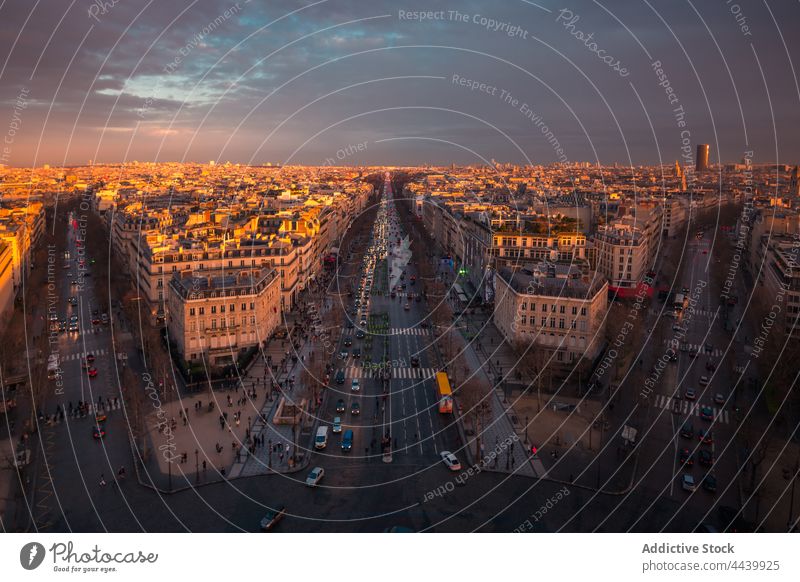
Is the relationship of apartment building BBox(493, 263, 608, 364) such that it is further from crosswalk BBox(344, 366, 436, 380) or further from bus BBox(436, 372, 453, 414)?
bus BBox(436, 372, 453, 414)

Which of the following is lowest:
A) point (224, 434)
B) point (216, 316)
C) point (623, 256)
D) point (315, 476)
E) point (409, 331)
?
point (224, 434)

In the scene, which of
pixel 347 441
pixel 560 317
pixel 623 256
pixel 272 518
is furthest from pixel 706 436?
pixel 623 256

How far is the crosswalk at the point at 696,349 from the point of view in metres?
22.6

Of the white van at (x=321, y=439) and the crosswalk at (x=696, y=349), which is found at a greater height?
the crosswalk at (x=696, y=349)

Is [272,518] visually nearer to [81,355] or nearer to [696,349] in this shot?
[81,355]

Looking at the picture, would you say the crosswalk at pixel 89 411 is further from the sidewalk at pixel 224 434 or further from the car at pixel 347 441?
the car at pixel 347 441

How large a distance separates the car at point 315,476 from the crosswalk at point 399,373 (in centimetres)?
693

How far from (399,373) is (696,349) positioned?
11353 millimetres

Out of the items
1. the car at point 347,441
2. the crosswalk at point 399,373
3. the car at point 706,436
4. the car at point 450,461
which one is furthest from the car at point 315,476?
the car at point 706,436

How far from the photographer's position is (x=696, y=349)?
75.9ft

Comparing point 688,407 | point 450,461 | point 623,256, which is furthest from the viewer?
point 623,256

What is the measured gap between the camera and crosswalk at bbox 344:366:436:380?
808 inches

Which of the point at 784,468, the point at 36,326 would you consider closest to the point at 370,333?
the point at 36,326

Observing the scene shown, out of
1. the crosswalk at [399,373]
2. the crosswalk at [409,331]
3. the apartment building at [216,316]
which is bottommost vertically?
the crosswalk at [399,373]
